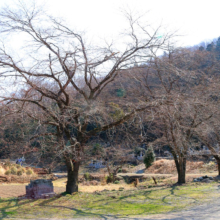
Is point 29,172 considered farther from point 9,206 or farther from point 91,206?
point 91,206

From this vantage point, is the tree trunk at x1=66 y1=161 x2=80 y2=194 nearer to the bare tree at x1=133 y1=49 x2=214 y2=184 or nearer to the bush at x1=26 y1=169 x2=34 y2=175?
the bare tree at x1=133 y1=49 x2=214 y2=184

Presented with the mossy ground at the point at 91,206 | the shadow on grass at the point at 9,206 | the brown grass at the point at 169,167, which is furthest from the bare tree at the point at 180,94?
the brown grass at the point at 169,167

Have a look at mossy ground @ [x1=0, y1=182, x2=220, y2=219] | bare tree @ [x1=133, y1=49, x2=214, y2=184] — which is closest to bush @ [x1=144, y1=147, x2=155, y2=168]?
bare tree @ [x1=133, y1=49, x2=214, y2=184]

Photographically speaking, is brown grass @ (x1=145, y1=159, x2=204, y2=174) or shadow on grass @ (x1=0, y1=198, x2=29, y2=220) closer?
shadow on grass @ (x1=0, y1=198, x2=29, y2=220)

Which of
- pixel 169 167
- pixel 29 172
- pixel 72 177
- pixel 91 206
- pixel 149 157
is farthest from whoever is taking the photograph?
pixel 149 157

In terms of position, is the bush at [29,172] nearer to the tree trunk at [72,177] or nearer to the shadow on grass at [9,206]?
the tree trunk at [72,177]

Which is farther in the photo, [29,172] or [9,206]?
[29,172]

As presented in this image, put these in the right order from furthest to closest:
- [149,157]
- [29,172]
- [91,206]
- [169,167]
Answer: [149,157] < [169,167] < [29,172] < [91,206]

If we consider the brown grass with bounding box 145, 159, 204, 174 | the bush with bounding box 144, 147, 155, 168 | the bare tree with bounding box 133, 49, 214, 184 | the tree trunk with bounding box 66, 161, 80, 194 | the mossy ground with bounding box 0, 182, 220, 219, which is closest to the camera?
the mossy ground with bounding box 0, 182, 220, 219

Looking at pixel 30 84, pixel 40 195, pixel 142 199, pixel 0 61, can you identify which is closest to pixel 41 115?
pixel 30 84

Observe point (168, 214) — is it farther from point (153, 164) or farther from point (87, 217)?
point (153, 164)

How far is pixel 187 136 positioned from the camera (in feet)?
40.5

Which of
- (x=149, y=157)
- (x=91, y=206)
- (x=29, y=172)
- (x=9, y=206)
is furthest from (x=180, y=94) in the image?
(x=149, y=157)

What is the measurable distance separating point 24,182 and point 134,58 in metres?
11.6
